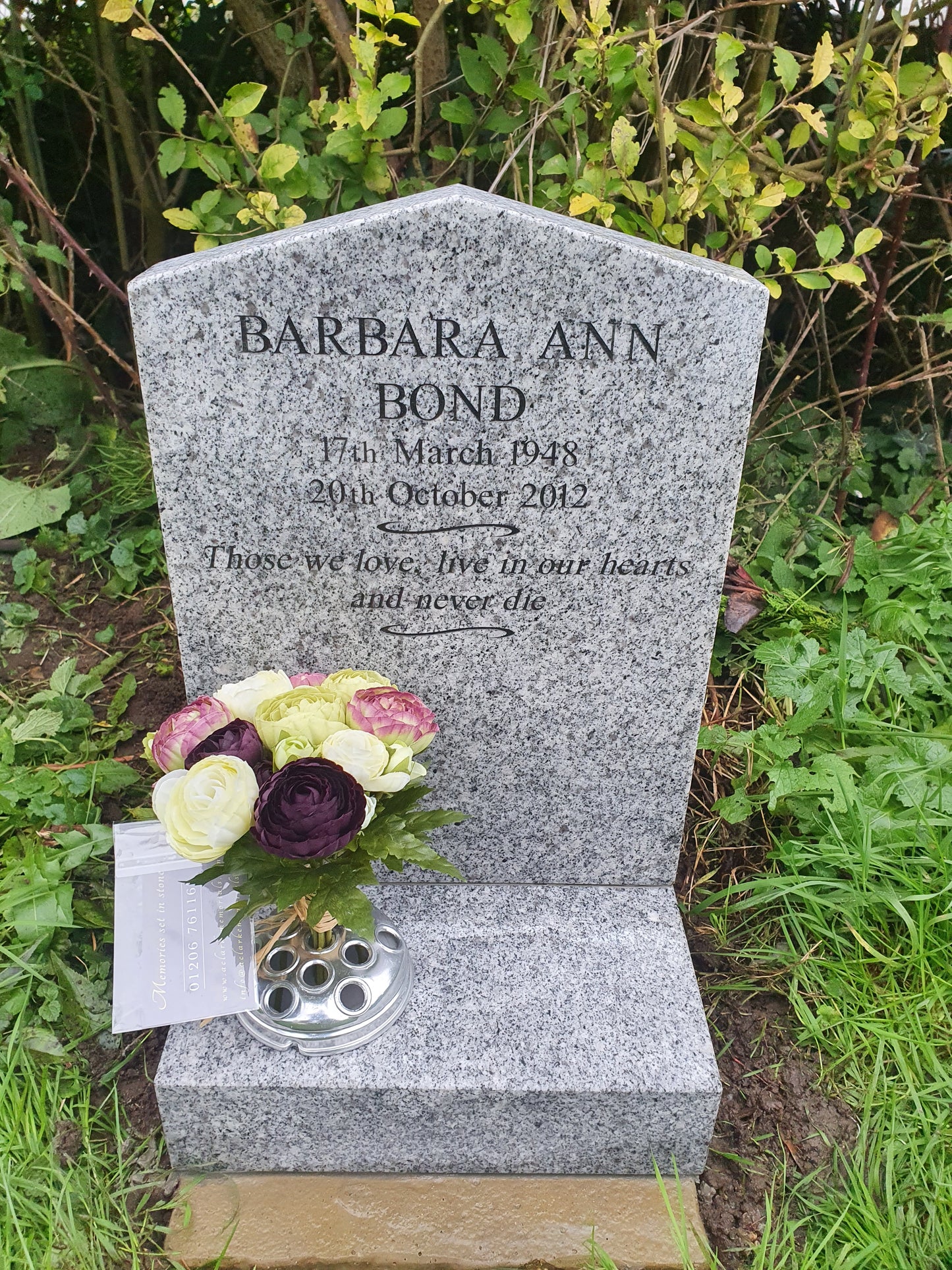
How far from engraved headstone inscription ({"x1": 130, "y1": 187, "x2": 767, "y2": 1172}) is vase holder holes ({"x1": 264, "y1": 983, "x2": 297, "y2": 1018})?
77 mm

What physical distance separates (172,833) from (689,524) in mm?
1035

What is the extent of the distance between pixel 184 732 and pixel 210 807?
0.19 meters

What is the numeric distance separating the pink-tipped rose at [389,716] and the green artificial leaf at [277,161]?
1.27 meters

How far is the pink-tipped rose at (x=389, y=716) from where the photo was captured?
5.00ft

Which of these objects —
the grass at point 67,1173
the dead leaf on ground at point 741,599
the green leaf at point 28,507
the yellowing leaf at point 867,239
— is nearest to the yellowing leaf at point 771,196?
the yellowing leaf at point 867,239

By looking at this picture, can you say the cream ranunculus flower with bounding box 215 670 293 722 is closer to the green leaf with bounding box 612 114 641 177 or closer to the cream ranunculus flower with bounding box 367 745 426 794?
the cream ranunculus flower with bounding box 367 745 426 794

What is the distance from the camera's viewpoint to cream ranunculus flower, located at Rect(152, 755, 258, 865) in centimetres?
138

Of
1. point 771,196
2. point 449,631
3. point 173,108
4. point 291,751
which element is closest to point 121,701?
point 449,631

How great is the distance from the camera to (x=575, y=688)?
6.21ft

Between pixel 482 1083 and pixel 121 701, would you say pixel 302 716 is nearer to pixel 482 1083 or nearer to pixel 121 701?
pixel 482 1083

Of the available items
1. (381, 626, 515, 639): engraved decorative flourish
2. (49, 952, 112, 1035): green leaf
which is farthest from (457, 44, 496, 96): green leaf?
(49, 952, 112, 1035): green leaf

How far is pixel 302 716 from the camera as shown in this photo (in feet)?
4.90

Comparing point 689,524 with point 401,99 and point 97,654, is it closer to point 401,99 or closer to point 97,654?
point 97,654

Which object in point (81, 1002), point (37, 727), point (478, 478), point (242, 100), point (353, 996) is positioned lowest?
point (81, 1002)
